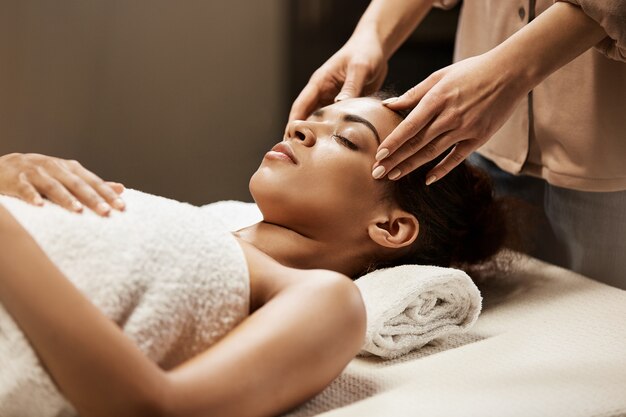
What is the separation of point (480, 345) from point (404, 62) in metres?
1.53

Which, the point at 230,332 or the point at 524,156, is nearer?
the point at 230,332

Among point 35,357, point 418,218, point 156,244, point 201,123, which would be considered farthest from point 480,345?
point 201,123

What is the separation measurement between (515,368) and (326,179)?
17.8 inches

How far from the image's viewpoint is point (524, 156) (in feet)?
5.83

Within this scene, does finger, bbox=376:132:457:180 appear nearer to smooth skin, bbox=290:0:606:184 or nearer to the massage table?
smooth skin, bbox=290:0:606:184

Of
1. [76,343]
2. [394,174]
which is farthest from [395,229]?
[76,343]

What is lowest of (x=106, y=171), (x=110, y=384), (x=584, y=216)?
(x=106, y=171)

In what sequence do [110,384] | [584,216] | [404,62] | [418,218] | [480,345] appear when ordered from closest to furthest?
[110,384]
[480,345]
[418,218]
[584,216]
[404,62]

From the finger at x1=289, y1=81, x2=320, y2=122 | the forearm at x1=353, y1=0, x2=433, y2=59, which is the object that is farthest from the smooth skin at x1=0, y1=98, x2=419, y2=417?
the forearm at x1=353, y1=0, x2=433, y2=59

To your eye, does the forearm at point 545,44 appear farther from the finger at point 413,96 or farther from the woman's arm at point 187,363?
the woman's arm at point 187,363

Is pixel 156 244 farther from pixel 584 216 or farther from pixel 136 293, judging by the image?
pixel 584 216

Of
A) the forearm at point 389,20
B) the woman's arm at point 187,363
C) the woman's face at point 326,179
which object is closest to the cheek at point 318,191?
the woman's face at point 326,179

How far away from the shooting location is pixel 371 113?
1.48 m

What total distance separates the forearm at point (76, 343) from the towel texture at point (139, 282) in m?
0.04
